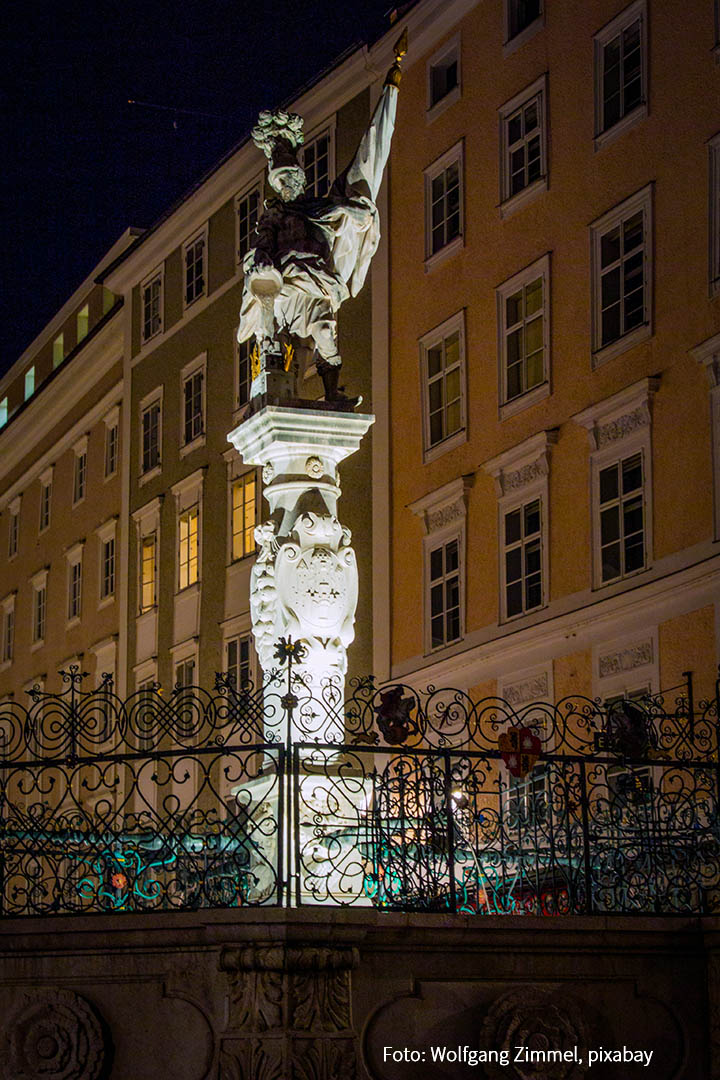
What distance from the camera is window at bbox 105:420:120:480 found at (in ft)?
143

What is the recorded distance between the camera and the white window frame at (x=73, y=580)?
44.8 m

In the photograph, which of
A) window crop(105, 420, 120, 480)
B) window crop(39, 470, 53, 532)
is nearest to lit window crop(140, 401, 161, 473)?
window crop(105, 420, 120, 480)

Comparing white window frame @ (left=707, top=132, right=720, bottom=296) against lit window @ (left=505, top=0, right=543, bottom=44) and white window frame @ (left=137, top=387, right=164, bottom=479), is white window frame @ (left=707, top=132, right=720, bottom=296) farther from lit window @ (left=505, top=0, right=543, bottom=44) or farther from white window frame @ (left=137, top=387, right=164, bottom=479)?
white window frame @ (left=137, top=387, right=164, bottom=479)

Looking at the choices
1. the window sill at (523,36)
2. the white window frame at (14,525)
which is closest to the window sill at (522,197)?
the window sill at (523,36)

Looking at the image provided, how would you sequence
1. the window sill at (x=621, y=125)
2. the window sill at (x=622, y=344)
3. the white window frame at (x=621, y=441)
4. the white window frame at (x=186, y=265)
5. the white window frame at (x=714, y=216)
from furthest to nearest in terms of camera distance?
the white window frame at (x=186, y=265)
the window sill at (x=621, y=125)
the window sill at (x=622, y=344)
the white window frame at (x=621, y=441)
the white window frame at (x=714, y=216)

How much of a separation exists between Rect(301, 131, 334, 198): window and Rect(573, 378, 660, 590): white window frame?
33.1ft

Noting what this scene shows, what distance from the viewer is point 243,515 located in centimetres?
3525

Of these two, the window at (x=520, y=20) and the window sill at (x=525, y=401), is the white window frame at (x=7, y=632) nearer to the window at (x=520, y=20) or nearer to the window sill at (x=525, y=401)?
the window sill at (x=525, y=401)

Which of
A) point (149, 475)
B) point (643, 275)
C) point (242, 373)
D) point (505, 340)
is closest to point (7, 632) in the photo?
point (149, 475)

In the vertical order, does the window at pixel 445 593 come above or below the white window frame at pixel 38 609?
below

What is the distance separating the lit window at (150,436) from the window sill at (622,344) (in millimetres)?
16318

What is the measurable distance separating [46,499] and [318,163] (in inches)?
714

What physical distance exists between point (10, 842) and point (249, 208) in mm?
24349

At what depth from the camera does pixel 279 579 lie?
14.9 m
